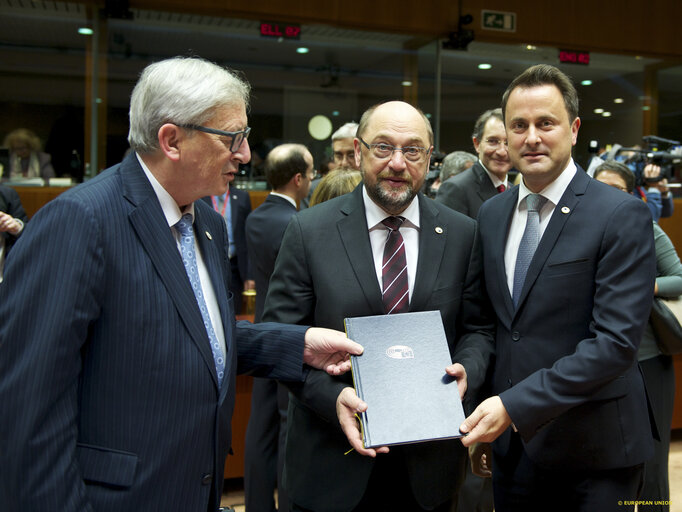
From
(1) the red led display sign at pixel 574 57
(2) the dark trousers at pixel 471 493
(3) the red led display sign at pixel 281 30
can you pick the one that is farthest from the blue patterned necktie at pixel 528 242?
(1) the red led display sign at pixel 574 57

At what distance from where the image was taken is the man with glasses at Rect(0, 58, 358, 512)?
110 centimetres

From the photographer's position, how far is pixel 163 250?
4.22ft

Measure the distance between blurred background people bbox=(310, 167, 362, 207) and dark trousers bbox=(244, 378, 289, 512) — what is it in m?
0.98

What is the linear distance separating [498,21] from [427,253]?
652 cm

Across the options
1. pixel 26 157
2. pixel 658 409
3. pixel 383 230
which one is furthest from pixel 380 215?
pixel 26 157

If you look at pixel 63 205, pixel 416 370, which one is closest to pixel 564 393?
pixel 416 370

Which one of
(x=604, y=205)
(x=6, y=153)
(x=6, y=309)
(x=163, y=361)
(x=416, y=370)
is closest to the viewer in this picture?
(x=6, y=309)

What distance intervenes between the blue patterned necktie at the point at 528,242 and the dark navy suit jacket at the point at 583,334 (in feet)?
0.13

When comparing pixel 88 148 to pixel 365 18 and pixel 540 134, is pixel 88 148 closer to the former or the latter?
pixel 365 18

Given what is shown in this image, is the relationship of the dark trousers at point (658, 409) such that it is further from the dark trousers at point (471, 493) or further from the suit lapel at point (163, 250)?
the suit lapel at point (163, 250)

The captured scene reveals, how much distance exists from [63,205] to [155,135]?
0.27 meters

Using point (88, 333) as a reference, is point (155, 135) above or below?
above

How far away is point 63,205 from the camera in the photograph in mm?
1167

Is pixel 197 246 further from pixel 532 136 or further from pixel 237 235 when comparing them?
pixel 237 235
